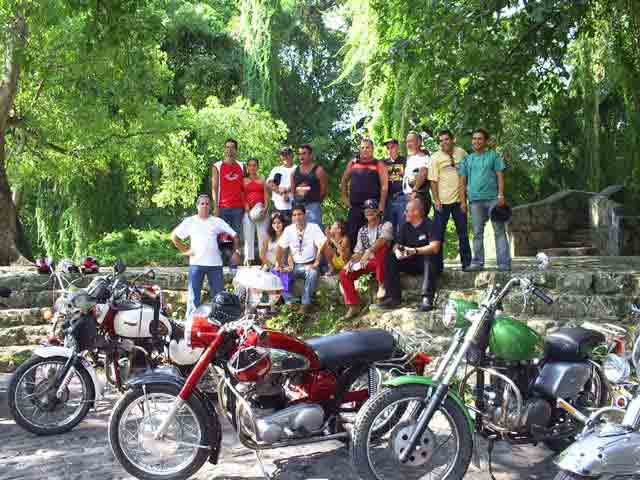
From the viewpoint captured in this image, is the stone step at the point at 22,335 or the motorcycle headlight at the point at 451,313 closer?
the motorcycle headlight at the point at 451,313

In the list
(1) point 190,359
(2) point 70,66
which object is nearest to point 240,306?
(1) point 190,359

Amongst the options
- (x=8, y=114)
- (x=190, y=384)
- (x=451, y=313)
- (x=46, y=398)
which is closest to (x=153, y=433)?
(x=190, y=384)

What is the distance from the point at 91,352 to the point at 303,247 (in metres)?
2.89

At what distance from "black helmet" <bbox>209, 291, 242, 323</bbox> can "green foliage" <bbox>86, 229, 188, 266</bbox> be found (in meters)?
9.37

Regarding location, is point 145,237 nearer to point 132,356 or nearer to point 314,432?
point 132,356

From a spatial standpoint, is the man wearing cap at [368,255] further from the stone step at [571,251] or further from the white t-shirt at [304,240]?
the stone step at [571,251]

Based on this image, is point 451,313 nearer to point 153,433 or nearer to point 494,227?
point 153,433

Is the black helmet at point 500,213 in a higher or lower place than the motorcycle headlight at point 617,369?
higher

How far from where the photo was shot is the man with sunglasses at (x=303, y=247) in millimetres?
7926

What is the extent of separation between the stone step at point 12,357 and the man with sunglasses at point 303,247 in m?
2.93

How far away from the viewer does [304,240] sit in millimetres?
7980

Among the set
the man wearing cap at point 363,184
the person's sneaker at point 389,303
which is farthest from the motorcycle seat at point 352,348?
the man wearing cap at point 363,184

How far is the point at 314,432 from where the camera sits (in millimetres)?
4234

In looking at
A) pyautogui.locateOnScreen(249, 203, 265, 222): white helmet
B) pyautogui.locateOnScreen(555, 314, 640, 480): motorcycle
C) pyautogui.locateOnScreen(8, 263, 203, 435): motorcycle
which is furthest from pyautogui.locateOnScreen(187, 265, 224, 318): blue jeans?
pyautogui.locateOnScreen(555, 314, 640, 480): motorcycle
